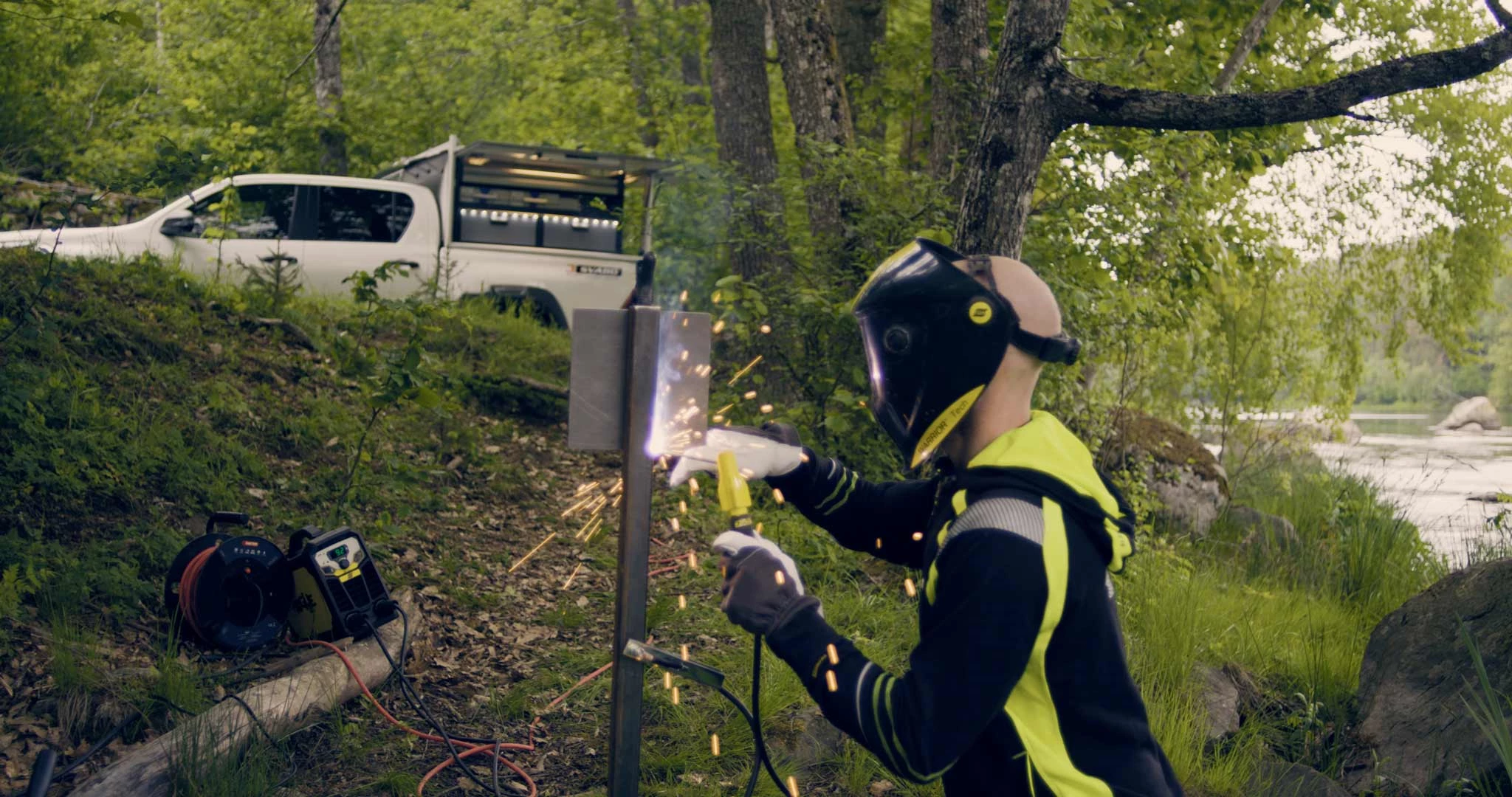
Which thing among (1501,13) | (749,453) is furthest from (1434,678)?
(749,453)

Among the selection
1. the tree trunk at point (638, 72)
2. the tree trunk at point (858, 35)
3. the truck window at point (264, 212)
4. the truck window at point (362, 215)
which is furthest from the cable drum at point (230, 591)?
the tree trunk at point (638, 72)

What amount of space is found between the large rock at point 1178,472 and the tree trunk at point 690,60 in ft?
23.8

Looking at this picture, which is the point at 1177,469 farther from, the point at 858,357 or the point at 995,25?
the point at 858,357

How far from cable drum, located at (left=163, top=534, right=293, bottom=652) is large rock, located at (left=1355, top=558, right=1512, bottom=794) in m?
→ 5.07

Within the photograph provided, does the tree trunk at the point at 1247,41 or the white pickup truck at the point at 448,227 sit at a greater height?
the tree trunk at the point at 1247,41

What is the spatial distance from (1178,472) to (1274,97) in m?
6.07

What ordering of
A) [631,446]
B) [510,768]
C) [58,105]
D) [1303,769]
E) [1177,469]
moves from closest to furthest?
[631,446] → [510,768] → [1303,769] → [1177,469] → [58,105]

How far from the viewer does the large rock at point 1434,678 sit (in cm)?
501

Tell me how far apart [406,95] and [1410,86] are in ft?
49.3

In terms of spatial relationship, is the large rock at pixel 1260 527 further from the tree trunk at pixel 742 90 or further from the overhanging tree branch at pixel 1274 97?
the overhanging tree branch at pixel 1274 97

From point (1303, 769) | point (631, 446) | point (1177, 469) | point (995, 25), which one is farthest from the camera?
point (1177, 469)

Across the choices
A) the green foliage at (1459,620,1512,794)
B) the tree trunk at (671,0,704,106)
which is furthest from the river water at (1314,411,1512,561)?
the tree trunk at (671,0,704,106)

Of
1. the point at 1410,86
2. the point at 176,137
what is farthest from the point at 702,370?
the point at 176,137

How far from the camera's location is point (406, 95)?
1716 cm
